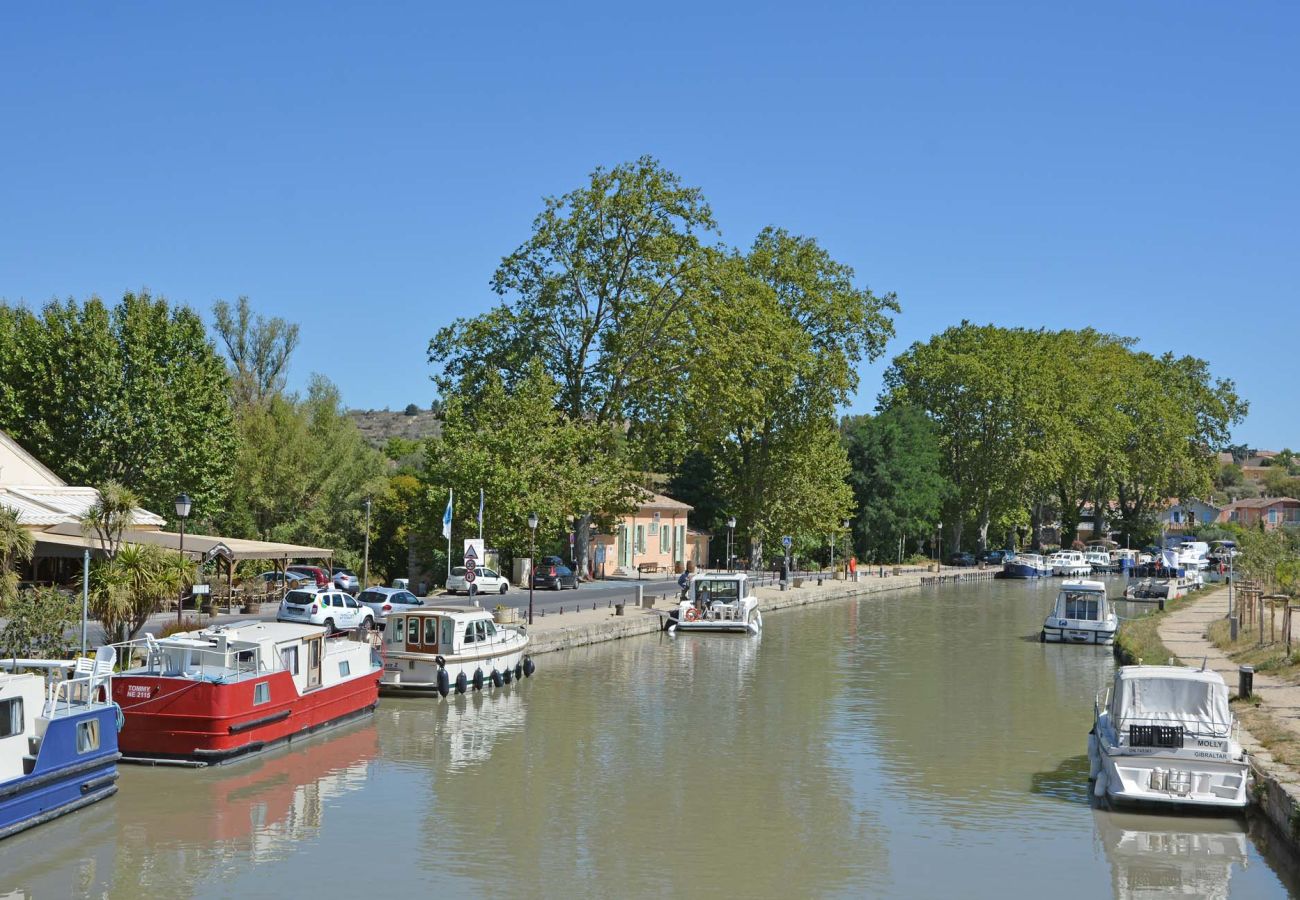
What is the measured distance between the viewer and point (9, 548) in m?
→ 29.0

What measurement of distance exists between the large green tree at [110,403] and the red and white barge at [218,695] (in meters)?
26.0

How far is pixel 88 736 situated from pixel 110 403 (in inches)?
1260

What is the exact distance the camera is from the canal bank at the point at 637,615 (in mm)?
41969

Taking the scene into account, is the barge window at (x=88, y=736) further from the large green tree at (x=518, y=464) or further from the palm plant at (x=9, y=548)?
the large green tree at (x=518, y=464)

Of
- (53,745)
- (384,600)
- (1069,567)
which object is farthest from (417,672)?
(1069,567)

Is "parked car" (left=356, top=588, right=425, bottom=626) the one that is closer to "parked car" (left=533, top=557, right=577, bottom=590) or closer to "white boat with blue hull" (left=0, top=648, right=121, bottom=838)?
"parked car" (left=533, top=557, right=577, bottom=590)

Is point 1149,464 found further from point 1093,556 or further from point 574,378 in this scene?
point 574,378

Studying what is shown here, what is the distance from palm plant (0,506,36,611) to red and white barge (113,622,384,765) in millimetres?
4579

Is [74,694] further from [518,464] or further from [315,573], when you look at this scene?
[518,464]

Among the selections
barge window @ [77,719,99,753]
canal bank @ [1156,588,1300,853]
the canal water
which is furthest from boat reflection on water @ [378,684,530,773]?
canal bank @ [1156,588,1300,853]

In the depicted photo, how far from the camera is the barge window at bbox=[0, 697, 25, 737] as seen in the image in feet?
61.3

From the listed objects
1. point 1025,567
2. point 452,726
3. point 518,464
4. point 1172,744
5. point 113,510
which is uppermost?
point 518,464

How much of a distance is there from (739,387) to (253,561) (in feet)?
81.9

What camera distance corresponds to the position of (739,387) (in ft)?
217
